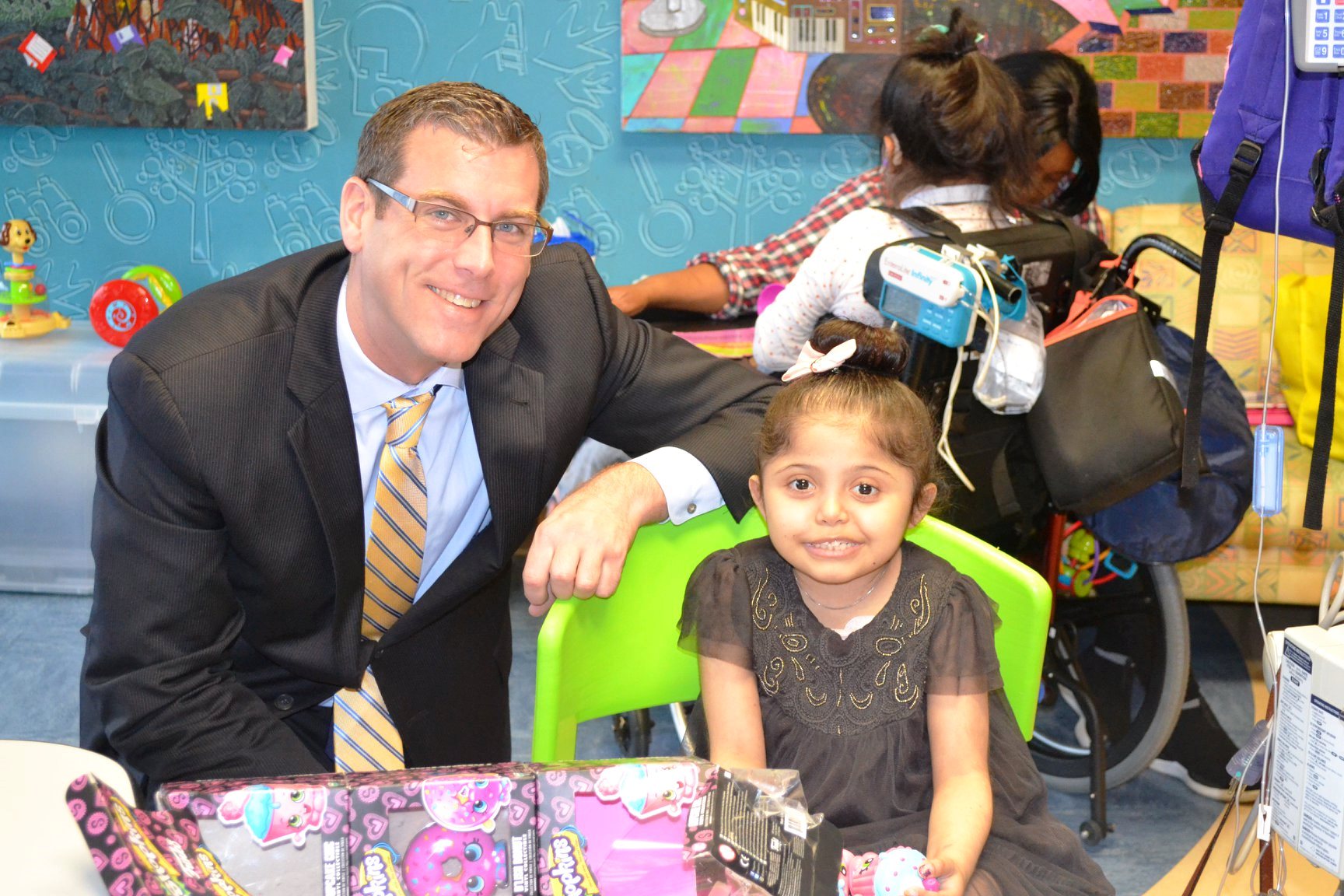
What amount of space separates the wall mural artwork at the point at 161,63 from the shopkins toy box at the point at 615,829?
295 centimetres

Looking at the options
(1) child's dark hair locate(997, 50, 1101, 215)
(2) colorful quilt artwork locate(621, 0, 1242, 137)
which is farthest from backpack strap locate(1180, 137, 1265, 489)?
(2) colorful quilt artwork locate(621, 0, 1242, 137)

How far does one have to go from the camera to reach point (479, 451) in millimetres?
1507

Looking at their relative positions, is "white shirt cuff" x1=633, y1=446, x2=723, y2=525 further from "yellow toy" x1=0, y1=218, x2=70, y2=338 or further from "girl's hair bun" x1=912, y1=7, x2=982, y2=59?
"yellow toy" x1=0, y1=218, x2=70, y2=338

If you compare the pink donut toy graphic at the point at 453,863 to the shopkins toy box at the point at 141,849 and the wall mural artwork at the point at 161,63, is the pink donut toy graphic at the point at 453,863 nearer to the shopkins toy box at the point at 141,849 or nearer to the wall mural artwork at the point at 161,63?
the shopkins toy box at the point at 141,849

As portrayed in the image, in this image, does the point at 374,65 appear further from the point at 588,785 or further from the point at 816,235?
the point at 588,785

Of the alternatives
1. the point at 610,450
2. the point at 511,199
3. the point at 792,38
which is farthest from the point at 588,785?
the point at 792,38

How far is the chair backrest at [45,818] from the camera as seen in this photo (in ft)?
2.82

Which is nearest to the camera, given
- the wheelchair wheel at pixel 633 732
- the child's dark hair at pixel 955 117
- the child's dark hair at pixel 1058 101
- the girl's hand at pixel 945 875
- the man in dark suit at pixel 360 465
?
the girl's hand at pixel 945 875

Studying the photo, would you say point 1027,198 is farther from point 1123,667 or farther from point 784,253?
point 1123,667

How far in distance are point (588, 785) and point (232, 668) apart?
0.81 m

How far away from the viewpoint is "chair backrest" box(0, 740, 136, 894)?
86 cm

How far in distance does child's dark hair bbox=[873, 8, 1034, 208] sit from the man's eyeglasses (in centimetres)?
97

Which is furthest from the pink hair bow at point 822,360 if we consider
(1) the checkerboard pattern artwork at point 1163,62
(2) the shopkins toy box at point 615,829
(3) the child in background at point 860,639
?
(1) the checkerboard pattern artwork at point 1163,62

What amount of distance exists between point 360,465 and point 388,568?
130 millimetres
